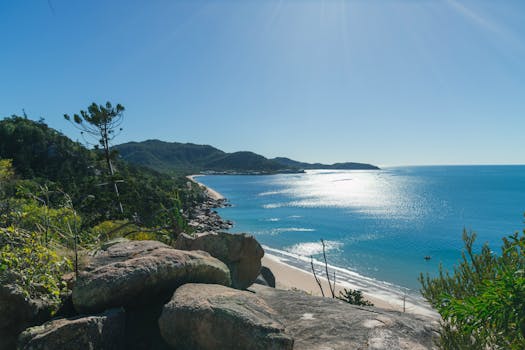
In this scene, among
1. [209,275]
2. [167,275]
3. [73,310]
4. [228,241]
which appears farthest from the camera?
[228,241]

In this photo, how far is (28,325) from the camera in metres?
5.42

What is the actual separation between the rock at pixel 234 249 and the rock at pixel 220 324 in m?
5.26

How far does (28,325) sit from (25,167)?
4828 cm

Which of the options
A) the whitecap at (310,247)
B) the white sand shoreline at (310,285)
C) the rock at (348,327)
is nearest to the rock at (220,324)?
the rock at (348,327)

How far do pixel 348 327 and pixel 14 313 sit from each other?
636 centimetres

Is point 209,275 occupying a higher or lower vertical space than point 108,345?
higher

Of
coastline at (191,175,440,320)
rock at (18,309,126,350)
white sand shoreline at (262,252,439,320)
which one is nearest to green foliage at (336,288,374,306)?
white sand shoreline at (262,252,439,320)

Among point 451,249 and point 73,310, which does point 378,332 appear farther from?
point 451,249

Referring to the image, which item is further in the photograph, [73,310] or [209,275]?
[209,275]

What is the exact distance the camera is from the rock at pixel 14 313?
17.4 ft

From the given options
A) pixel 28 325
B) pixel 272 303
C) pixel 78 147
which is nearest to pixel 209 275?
pixel 272 303

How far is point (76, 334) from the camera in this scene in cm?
473

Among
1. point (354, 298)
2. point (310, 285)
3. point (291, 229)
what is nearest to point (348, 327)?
→ point (354, 298)

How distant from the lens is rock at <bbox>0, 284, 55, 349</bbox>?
5.29 meters
